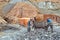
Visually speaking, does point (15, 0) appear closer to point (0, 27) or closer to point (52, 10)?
point (52, 10)

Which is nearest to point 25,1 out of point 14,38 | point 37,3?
point 37,3

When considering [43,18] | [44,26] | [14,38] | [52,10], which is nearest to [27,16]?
[43,18]

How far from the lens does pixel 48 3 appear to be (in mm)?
14352

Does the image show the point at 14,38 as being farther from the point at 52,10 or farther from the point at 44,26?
the point at 52,10

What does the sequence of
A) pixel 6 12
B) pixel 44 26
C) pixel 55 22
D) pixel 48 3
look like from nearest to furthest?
pixel 44 26 < pixel 55 22 < pixel 6 12 < pixel 48 3

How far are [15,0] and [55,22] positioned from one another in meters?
3.56

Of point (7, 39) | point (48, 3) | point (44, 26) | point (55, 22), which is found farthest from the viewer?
point (48, 3)

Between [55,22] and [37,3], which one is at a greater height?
[37,3]

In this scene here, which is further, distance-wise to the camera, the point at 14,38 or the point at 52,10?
the point at 52,10

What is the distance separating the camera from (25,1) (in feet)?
45.9

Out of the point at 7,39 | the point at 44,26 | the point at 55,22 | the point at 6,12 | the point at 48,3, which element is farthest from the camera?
the point at 48,3

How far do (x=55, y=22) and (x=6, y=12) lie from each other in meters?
3.22

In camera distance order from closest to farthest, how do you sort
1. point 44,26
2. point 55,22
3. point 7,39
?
point 7,39 < point 44,26 < point 55,22

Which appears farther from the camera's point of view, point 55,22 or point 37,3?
point 37,3
